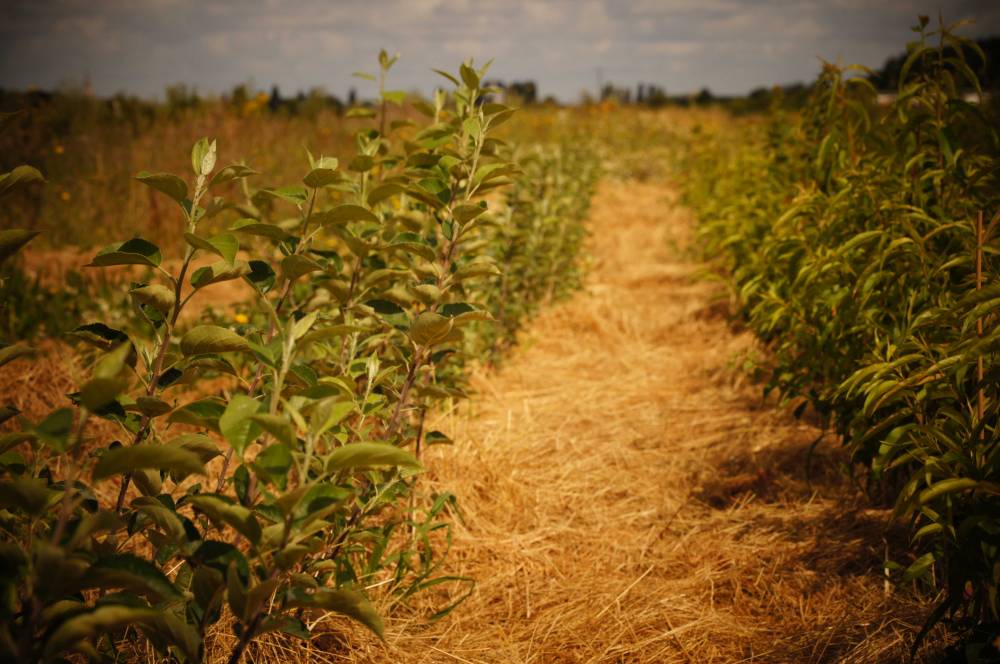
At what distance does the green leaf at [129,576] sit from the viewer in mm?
787

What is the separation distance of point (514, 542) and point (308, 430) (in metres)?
1.39

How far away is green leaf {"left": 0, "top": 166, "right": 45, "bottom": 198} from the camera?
97cm

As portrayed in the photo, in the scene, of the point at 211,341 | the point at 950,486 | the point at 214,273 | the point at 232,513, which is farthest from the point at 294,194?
the point at 950,486

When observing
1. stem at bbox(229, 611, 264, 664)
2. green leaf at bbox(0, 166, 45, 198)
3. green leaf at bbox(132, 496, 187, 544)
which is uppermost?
green leaf at bbox(0, 166, 45, 198)

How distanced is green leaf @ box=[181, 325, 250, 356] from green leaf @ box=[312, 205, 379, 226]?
1.04 feet

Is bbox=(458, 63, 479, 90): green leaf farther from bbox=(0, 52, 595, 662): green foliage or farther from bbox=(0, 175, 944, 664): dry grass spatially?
bbox=(0, 175, 944, 664): dry grass

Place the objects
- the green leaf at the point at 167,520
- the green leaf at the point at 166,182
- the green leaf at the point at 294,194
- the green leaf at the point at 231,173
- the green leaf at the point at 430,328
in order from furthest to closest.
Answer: the green leaf at the point at 294,194
the green leaf at the point at 430,328
the green leaf at the point at 231,173
the green leaf at the point at 166,182
the green leaf at the point at 167,520

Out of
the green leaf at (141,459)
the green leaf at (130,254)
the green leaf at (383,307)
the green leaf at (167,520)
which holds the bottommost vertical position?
the green leaf at (167,520)

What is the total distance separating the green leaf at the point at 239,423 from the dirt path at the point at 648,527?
Answer: 0.90m

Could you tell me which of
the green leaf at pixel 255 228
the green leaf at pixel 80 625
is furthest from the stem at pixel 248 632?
the green leaf at pixel 255 228

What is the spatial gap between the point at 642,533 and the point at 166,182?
1929 millimetres

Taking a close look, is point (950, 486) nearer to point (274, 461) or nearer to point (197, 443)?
point (274, 461)

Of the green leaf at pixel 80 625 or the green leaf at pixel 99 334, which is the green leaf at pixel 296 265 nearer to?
the green leaf at pixel 99 334

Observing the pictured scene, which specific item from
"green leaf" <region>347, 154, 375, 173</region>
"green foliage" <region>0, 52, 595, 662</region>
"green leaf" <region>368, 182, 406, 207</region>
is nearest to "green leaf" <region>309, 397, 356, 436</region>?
"green foliage" <region>0, 52, 595, 662</region>
